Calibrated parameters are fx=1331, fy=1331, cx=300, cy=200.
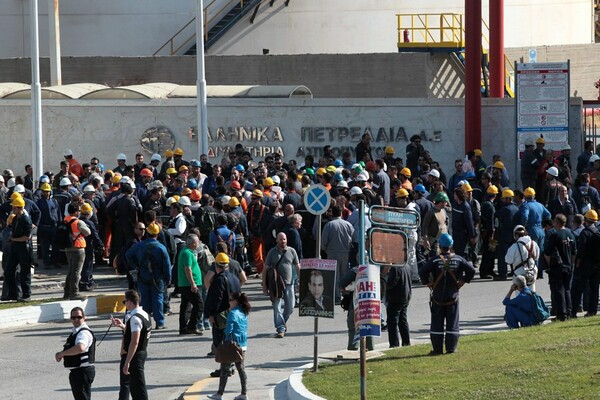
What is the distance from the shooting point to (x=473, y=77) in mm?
32094

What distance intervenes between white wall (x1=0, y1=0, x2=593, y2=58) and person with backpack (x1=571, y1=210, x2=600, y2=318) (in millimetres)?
23206

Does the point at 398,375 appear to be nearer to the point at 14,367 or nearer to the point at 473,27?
the point at 14,367

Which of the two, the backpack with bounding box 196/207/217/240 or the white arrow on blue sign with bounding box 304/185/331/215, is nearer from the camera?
the white arrow on blue sign with bounding box 304/185/331/215

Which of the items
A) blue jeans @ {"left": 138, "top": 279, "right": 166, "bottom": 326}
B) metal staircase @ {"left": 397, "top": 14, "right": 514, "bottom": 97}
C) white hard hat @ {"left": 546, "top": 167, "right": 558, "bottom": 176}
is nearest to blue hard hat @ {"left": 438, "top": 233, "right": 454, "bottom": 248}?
blue jeans @ {"left": 138, "top": 279, "right": 166, "bottom": 326}

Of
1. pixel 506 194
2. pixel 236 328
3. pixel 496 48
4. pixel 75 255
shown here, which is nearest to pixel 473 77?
pixel 496 48

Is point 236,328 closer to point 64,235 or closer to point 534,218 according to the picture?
point 64,235

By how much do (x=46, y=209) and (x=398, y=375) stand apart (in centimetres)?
1093

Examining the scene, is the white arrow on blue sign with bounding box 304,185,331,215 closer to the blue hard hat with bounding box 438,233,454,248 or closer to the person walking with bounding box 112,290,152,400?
the blue hard hat with bounding box 438,233,454,248

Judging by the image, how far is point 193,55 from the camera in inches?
1593

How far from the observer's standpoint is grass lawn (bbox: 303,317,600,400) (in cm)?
1345

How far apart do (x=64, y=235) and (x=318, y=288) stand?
7353 mm

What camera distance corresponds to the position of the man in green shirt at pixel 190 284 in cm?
1905

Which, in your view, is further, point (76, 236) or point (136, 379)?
point (76, 236)

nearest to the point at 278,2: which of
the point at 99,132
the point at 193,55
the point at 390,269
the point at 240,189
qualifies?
the point at 193,55
